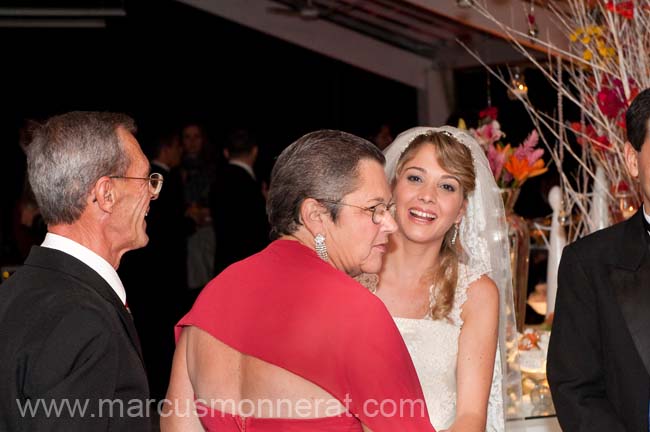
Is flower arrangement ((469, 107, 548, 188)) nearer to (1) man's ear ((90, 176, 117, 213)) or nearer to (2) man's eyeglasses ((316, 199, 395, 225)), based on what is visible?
(2) man's eyeglasses ((316, 199, 395, 225))

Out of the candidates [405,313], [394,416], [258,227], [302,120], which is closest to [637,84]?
[405,313]

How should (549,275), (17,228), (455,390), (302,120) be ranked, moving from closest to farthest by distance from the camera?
(455,390), (549,275), (17,228), (302,120)

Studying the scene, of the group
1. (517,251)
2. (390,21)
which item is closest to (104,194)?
(517,251)

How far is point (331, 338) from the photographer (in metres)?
1.78

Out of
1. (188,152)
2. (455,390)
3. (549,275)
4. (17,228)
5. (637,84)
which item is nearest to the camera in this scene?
(455,390)

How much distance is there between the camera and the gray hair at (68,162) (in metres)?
1.92

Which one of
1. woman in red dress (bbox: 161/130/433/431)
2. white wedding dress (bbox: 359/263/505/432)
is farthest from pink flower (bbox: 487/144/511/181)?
woman in red dress (bbox: 161/130/433/431)

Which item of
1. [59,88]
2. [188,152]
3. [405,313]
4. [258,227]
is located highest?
[59,88]

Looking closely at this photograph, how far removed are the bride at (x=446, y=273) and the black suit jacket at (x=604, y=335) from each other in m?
0.36

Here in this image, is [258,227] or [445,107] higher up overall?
[445,107]

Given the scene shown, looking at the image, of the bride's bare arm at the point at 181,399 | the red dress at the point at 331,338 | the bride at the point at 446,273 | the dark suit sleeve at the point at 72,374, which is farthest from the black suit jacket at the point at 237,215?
the dark suit sleeve at the point at 72,374

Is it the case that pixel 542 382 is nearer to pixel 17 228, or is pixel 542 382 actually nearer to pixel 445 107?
pixel 17 228

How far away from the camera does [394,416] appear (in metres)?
1.78

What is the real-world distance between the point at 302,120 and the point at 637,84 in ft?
21.3
